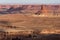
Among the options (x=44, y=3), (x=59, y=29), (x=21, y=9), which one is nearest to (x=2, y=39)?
(x=59, y=29)

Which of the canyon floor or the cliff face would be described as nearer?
the canyon floor

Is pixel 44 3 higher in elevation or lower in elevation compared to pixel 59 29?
higher

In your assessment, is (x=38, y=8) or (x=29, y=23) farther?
(x=38, y=8)

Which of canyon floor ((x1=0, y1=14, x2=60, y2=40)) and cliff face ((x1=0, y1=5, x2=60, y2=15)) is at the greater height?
cliff face ((x1=0, y1=5, x2=60, y2=15))

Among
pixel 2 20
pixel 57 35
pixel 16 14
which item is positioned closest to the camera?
pixel 57 35

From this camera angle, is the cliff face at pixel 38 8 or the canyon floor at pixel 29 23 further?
the cliff face at pixel 38 8

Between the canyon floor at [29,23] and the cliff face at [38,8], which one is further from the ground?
the cliff face at [38,8]

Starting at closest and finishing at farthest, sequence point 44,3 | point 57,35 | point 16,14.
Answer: point 57,35 → point 16,14 → point 44,3

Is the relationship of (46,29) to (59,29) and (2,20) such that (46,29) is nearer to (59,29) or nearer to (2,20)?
(59,29)
